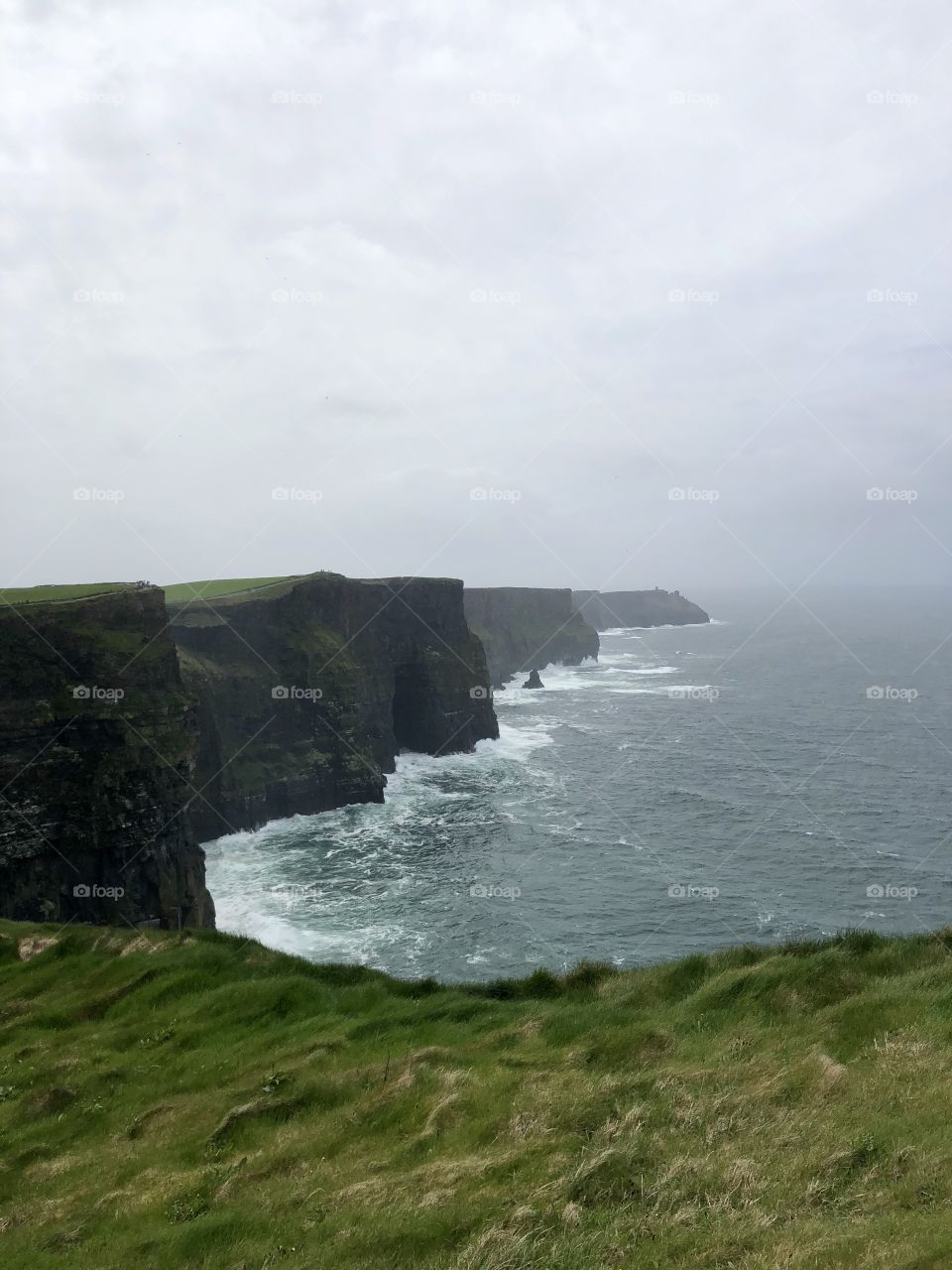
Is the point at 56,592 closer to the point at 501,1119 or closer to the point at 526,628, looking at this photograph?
the point at 501,1119

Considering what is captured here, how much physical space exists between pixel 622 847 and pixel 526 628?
10772 cm

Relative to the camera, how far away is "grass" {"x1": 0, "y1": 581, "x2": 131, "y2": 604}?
42.6 metres

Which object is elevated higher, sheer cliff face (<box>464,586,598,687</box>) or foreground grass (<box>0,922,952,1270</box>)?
sheer cliff face (<box>464,586,598,687</box>)

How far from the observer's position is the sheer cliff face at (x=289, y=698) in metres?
61.3

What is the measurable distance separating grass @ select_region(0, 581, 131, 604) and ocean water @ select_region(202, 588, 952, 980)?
20.6 m

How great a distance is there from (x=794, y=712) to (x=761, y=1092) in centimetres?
9041

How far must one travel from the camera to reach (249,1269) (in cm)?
797

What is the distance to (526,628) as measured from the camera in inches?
6201

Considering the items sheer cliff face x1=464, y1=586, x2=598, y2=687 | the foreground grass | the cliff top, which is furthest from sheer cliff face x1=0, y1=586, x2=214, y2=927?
sheer cliff face x1=464, y1=586, x2=598, y2=687

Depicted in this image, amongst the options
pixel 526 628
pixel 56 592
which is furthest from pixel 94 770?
pixel 526 628

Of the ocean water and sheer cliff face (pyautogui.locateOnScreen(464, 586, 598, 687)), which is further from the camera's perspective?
sheer cliff face (pyautogui.locateOnScreen(464, 586, 598, 687))

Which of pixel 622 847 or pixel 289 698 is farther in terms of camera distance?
pixel 289 698

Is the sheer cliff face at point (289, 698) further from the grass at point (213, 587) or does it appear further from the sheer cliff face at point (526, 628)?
the sheer cliff face at point (526, 628)

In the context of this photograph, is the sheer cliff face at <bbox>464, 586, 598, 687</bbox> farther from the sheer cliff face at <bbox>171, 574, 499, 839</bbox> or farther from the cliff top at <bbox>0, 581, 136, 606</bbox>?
the cliff top at <bbox>0, 581, 136, 606</bbox>
